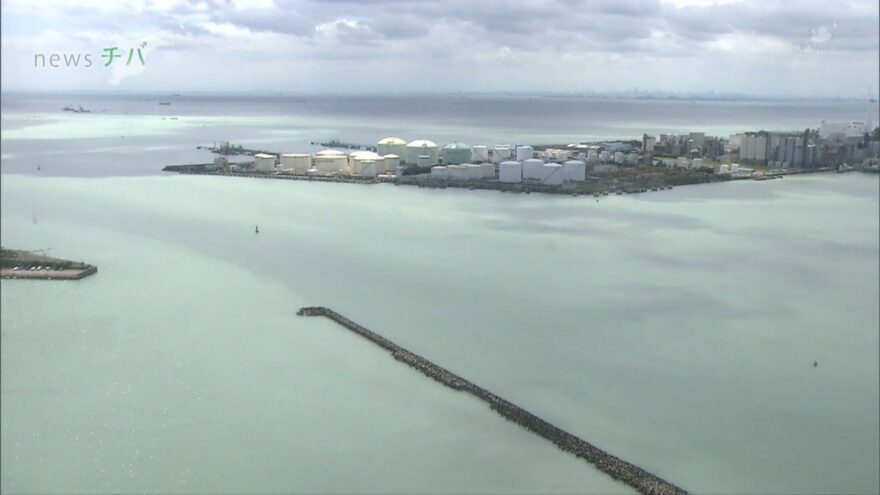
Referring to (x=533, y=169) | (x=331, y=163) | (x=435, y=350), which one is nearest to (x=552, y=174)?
(x=533, y=169)

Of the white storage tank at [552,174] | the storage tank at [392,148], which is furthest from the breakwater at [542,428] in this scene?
the storage tank at [392,148]

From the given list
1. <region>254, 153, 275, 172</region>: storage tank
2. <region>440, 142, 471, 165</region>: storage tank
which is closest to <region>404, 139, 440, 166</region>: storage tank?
<region>440, 142, 471, 165</region>: storage tank

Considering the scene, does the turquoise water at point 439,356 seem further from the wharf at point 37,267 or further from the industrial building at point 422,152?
the industrial building at point 422,152

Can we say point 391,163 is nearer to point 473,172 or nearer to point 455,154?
point 455,154

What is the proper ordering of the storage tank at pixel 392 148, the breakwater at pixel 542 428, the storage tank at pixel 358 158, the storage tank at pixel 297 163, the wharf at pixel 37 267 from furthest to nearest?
the storage tank at pixel 392 148 → the storage tank at pixel 297 163 → the storage tank at pixel 358 158 → the wharf at pixel 37 267 → the breakwater at pixel 542 428

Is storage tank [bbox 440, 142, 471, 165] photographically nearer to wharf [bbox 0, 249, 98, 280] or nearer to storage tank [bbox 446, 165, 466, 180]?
storage tank [bbox 446, 165, 466, 180]
